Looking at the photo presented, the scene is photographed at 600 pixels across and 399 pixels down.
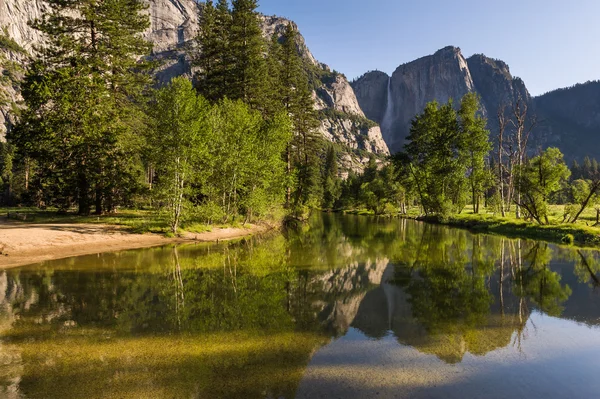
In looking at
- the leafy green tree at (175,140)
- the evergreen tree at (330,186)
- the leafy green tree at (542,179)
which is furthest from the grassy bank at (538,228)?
the evergreen tree at (330,186)

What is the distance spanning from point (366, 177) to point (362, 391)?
10135cm

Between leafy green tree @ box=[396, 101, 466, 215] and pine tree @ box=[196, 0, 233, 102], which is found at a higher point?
pine tree @ box=[196, 0, 233, 102]

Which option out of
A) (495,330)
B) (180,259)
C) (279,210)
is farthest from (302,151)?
(495,330)

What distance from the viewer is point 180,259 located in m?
19.6

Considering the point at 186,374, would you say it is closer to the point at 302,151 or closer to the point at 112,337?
the point at 112,337

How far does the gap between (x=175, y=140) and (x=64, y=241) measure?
33.1ft

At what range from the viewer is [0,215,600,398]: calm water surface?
22.0 ft

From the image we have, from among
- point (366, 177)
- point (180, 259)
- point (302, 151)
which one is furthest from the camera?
point (366, 177)

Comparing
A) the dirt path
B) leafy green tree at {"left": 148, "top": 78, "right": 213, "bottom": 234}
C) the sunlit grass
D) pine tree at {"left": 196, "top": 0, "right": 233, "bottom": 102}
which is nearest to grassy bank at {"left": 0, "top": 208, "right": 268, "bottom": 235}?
the dirt path

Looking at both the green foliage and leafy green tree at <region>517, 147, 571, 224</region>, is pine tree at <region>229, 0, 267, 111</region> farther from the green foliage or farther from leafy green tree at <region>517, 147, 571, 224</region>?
the green foliage

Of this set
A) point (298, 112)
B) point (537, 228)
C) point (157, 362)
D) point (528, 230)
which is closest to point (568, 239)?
point (537, 228)

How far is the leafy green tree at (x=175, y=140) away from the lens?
2616 centimetres

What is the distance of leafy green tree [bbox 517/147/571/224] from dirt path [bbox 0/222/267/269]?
1317 inches

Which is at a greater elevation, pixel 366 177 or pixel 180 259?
pixel 366 177
